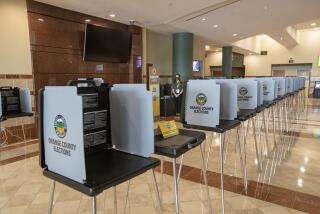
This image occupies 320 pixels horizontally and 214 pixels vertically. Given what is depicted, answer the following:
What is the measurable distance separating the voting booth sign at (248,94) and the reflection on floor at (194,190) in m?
0.83

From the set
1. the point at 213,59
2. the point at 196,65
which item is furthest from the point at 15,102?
the point at 213,59

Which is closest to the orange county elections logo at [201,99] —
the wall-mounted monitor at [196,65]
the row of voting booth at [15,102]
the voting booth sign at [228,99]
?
the voting booth sign at [228,99]

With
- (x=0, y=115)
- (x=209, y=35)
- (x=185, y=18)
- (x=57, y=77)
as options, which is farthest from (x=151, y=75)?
(x=0, y=115)

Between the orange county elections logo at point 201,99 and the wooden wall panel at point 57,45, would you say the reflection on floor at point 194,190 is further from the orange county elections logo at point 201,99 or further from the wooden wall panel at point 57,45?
the wooden wall panel at point 57,45

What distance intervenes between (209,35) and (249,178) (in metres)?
6.96

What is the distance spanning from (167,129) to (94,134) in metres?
0.49

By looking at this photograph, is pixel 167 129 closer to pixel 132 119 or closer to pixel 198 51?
pixel 132 119

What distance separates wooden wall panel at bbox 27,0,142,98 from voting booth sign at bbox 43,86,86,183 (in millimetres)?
4117

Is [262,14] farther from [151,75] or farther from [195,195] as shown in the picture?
[195,195]

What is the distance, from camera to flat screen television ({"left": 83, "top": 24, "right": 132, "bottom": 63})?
17.8 feet

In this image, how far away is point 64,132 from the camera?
Result: 1.01 meters

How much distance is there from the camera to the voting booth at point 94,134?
966 mm

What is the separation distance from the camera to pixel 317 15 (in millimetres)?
7363

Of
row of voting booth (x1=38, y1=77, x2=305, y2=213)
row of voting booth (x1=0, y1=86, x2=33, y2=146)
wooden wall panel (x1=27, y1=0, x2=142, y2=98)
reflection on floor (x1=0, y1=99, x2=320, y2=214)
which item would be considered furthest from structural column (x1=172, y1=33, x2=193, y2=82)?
row of voting booth (x1=38, y1=77, x2=305, y2=213)
